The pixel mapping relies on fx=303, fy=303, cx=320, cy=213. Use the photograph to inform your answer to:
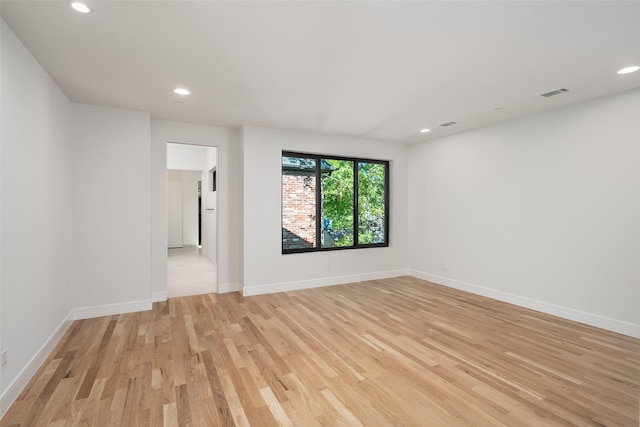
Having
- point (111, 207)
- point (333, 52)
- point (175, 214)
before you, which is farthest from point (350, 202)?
point (175, 214)

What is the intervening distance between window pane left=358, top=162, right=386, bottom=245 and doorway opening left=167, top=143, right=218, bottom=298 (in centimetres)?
265

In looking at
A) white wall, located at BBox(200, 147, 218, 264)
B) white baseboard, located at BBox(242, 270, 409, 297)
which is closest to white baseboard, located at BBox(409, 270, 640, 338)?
white baseboard, located at BBox(242, 270, 409, 297)

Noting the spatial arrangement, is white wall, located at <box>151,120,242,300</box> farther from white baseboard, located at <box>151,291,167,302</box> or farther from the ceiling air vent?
the ceiling air vent

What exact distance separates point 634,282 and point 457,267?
214cm

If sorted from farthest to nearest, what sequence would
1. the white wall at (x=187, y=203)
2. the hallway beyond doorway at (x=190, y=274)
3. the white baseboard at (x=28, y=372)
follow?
1. the white wall at (x=187, y=203)
2. the hallway beyond doorway at (x=190, y=274)
3. the white baseboard at (x=28, y=372)

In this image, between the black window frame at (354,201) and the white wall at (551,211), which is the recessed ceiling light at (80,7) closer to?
the black window frame at (354,201)

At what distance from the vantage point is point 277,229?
484cm

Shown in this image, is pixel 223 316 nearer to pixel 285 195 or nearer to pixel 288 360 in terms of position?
pixel 288 360

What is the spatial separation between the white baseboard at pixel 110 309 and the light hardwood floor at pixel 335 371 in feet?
0.41

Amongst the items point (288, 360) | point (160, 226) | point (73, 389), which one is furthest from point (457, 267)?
point (73, 389)

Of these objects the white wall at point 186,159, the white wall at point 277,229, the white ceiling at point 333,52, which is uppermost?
the white wall at point 186,159

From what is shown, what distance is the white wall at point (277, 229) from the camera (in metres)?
4.64

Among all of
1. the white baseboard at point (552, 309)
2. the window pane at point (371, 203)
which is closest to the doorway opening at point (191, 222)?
the window pane at point (371, 203)

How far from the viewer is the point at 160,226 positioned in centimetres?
432
